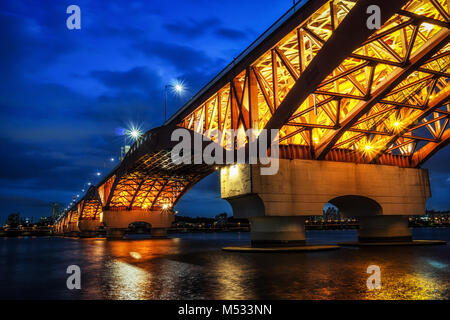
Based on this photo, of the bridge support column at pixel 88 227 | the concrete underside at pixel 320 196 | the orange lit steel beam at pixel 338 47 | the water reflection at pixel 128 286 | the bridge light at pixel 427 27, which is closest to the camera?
the water reflection at pixel 128 286

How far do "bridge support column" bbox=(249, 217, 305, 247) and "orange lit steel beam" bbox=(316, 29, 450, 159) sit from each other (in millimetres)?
5906

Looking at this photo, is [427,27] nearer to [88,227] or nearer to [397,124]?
[397,124]

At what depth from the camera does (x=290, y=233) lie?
2786 centimetres

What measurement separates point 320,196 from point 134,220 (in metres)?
56.3

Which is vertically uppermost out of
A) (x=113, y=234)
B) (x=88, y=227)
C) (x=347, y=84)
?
(x=347, y=84)

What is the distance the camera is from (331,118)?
25156 millimetres

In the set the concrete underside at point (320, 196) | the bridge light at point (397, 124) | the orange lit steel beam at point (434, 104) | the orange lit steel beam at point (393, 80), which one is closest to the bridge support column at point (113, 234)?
the concrete underside at point (320, 196)

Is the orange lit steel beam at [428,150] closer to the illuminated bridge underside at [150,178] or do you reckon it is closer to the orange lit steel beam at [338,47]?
the orange lit steel beam at [338,47]

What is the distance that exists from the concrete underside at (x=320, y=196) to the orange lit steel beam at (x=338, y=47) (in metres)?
6.34

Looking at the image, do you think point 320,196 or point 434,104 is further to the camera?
point 320,196

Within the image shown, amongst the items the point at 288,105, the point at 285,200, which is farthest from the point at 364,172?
the point at 288,105

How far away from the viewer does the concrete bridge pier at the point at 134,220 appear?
2904 inches

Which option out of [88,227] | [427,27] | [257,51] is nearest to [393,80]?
[427,27]

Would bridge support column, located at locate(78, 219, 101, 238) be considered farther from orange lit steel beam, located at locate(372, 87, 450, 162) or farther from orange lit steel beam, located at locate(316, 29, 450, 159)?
orange lit steel beam, located at locate(372, 87, 450, 162)
